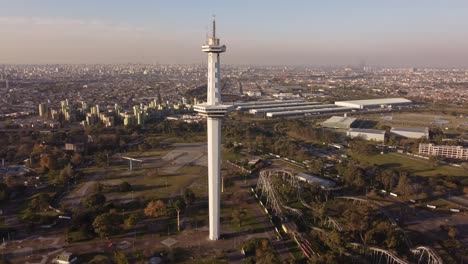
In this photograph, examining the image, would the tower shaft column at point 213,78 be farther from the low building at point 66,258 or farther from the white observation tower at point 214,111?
the low building at point 66,258

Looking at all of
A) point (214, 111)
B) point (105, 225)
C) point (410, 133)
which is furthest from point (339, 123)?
point (105, 225)

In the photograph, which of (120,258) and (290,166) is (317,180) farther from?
(120,258)

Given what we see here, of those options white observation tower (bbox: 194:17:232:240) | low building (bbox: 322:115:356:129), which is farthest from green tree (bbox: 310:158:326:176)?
low building (bbox: 322:115:356:129)

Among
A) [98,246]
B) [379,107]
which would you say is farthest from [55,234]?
[379,107]

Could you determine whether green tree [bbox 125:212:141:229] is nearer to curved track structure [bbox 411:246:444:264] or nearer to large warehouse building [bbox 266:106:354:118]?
curved track structure [bbox 411:246:444:264]

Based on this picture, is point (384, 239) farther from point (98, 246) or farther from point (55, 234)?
point (55, 234)

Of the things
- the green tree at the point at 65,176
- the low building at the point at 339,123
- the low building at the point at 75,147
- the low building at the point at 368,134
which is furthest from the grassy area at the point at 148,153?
the low building at the point at 339,123
